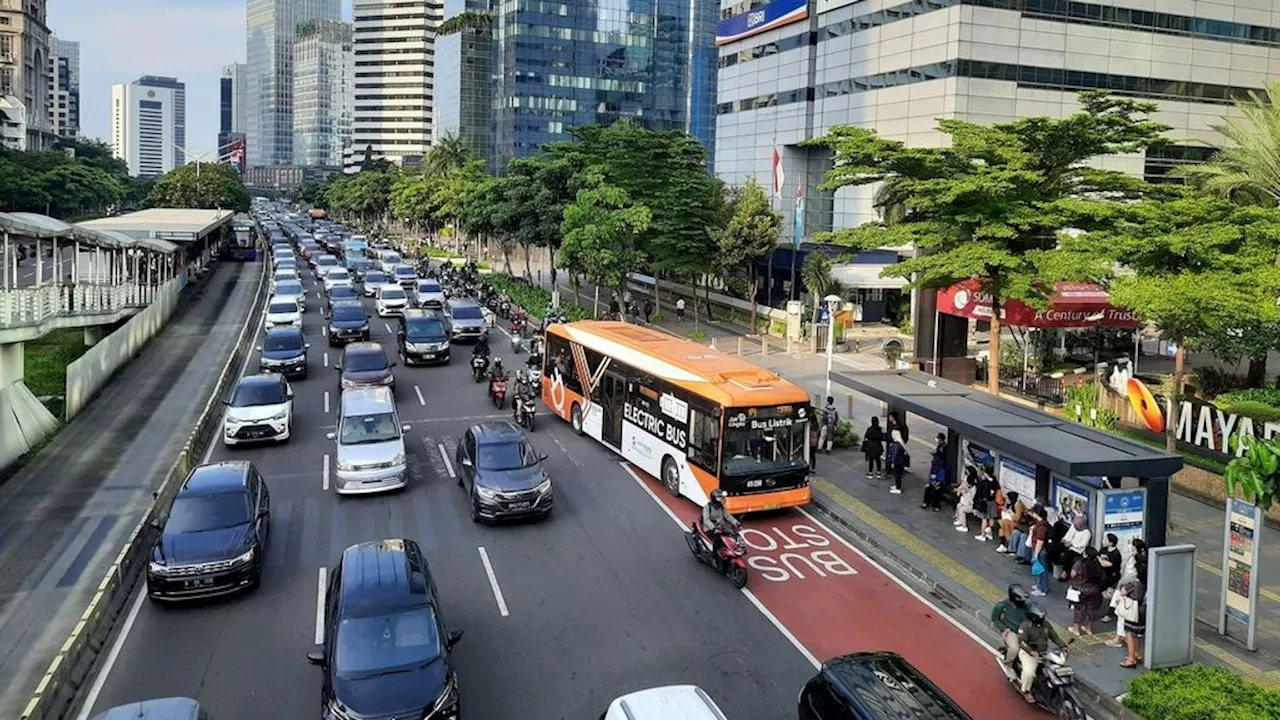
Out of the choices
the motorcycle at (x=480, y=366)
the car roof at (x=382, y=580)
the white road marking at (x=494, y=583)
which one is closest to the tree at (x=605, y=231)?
the motorcycle at (x=480, y=366)

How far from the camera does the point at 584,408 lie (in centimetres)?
2658

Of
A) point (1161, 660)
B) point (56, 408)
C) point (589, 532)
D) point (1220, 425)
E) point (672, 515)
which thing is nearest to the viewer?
point (1161, 660)

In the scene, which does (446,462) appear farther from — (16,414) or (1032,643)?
(1032,643)

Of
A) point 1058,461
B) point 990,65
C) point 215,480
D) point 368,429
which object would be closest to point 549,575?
point 215,480

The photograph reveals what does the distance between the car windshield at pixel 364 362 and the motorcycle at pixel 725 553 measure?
15.7m

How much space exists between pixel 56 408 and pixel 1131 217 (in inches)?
1226

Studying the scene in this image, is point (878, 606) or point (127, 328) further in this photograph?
point (127, 328)

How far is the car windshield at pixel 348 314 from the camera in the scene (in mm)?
40312

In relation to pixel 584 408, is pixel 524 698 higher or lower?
lower

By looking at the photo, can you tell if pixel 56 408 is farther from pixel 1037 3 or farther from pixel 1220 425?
pixel 1037 3

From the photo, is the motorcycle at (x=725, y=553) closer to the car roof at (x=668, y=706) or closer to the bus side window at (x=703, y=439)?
the bus side window at (x=703, y=439)

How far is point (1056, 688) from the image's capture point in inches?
480

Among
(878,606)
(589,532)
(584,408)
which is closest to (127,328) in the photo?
(584,408)

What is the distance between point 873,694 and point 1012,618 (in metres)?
3.72
